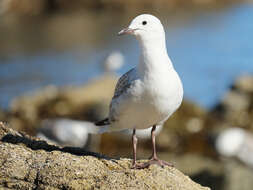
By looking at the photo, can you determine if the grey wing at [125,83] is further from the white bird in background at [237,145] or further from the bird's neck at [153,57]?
the white bird in background at [237,145]

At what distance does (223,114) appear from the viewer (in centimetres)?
1614

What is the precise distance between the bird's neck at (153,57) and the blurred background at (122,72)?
12.5ft

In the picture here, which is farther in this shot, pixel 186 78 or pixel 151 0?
pixel 151 0

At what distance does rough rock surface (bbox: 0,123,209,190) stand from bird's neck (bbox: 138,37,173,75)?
32.8 inches

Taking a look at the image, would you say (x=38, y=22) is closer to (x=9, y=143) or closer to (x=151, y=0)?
(x=151, y=0)

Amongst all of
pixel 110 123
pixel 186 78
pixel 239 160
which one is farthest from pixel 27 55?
pixel 110 123

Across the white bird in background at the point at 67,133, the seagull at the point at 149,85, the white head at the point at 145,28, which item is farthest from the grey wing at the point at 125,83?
the white bird in background at the point at 67,133

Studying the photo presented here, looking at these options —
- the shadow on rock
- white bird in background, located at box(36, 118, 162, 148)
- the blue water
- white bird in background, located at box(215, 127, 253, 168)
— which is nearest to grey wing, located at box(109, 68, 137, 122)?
the shadow on rock

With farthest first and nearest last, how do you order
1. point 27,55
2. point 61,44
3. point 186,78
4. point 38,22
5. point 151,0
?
point 151,0 < point 38,22 < point 61,44 < point 27,55 < point 186,78

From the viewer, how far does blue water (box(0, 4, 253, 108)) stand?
780 inches

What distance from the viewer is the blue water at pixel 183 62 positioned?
65.0ft

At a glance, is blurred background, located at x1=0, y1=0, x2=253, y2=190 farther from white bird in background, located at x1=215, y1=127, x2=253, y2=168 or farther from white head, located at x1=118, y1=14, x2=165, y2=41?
white head, located at x1=118, y1=14, x2=165, y2=41

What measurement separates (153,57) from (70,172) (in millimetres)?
1241

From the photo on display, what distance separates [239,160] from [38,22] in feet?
72.7
